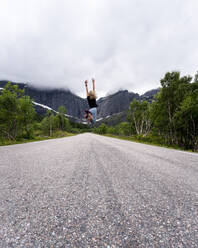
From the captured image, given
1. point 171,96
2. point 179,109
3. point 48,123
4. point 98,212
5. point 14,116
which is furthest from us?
point 48,123

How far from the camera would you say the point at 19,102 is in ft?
64.3

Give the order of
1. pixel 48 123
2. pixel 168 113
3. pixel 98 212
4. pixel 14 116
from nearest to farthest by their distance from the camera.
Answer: pixel 98 212, pixel 168 113, pixel 14 116, pixel 48 123

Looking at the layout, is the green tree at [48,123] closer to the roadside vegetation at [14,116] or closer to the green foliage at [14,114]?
the roadside vegetation at [14,116]

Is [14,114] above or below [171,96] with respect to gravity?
below

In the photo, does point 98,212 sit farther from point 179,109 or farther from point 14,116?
point 14,116

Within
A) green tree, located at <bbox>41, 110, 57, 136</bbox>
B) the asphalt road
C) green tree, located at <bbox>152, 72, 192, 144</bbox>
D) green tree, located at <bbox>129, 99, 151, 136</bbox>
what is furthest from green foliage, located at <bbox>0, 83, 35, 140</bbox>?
green tree, located at <bbox>129, 99, 151, 136</bbox>

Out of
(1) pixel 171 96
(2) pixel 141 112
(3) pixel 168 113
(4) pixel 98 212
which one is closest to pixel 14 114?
(4) pixel 98 212

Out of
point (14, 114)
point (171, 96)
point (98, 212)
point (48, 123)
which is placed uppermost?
point (171, 96)

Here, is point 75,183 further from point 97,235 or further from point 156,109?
point 156,109

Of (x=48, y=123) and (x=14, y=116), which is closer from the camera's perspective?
(x=14, y=116)

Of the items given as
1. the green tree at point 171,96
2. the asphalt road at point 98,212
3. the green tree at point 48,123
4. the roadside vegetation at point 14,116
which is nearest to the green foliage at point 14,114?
the roadside vegetation at point 14,116

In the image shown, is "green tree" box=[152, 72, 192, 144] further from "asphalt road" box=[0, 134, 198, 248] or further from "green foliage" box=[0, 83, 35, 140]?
"green foliage" box=[0, 83, 35, 140]

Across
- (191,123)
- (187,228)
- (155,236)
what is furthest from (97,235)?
(191,123)

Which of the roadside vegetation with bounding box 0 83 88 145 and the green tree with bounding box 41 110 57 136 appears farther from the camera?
the green tree with bounding box 41 110 57 136
